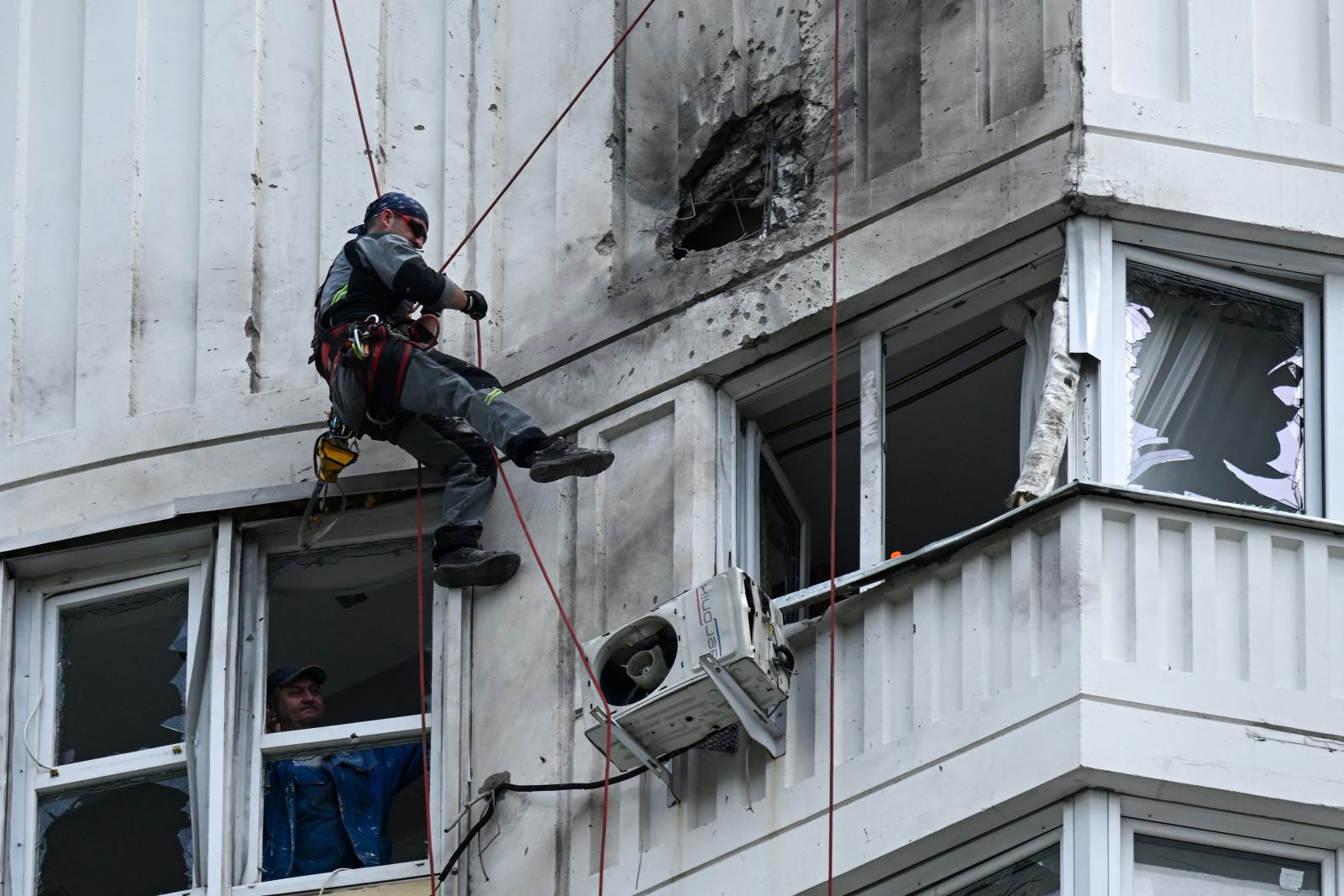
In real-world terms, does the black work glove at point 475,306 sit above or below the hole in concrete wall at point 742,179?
below

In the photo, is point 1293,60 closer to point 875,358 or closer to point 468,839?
point 875,358

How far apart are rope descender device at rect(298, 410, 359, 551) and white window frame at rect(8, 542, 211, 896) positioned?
21.6 inches

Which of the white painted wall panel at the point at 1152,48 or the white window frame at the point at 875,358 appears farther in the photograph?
the white painted wall panel at the point at 1152,48

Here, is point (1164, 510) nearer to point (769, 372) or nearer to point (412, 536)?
point (769, 372)

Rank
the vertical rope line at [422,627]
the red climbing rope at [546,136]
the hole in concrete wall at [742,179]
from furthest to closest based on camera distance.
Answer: the red climbing rope at [546,136] → the hole in concrete wall at [742,179] → the vertical rope line at [422,627]

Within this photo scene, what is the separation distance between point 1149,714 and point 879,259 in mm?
2523

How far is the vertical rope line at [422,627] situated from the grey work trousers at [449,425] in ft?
0.40

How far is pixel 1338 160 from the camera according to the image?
12719mm

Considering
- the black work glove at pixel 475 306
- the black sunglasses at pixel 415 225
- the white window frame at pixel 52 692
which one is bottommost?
the white window frame at pixel 52 692

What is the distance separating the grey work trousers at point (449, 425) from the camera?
13180mm

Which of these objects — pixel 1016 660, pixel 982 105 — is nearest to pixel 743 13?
pixel 982 105

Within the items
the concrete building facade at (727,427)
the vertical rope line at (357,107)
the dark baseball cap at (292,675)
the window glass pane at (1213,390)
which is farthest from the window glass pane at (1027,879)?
the vertical rope line at (357,107)

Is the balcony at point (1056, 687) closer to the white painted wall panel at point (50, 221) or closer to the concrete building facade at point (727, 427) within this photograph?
Result: the concrete building facade at point (727, 427)

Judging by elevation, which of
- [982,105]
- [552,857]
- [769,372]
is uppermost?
[982,105]
